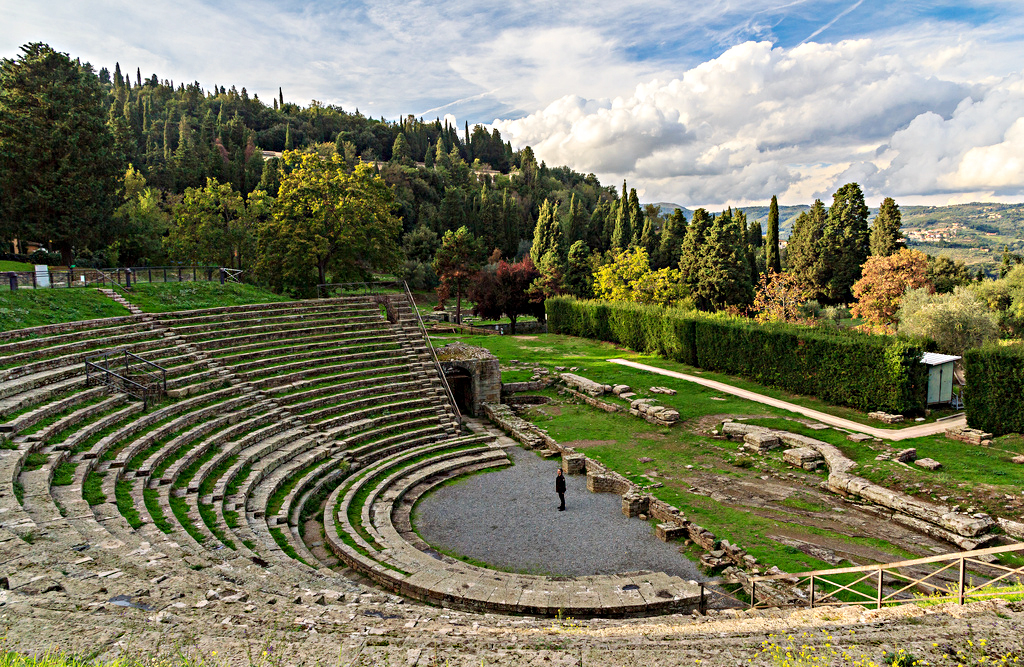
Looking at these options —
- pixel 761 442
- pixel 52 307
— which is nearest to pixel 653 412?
pixel 761 442

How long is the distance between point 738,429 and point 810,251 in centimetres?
4447

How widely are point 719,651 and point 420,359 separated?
22152 mm

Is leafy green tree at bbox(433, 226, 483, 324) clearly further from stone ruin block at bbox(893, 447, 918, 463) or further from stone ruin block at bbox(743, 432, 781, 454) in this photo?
stone ruin block at bbox(893, 447, 918, 463)

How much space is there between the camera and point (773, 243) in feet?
219

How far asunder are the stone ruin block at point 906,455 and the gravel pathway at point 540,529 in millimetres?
9754

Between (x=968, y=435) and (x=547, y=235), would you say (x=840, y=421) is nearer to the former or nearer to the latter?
(x=968, y=435)

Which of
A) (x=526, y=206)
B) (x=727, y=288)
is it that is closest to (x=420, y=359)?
(x=727, y=288)

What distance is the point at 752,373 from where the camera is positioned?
31875 mm

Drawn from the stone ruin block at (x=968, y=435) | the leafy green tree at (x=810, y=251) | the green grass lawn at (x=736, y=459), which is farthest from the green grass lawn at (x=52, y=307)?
the leafy green tree at (x=810, y=251)

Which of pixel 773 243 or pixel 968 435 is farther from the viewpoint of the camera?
pixel 773 243

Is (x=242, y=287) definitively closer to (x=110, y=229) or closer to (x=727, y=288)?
(x=110, y=229)

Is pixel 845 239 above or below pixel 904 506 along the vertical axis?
above

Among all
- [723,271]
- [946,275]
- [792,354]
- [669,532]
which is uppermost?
[723,271]

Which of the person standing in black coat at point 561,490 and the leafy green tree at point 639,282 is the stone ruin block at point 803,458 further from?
the leafy green tree at point 639,282
